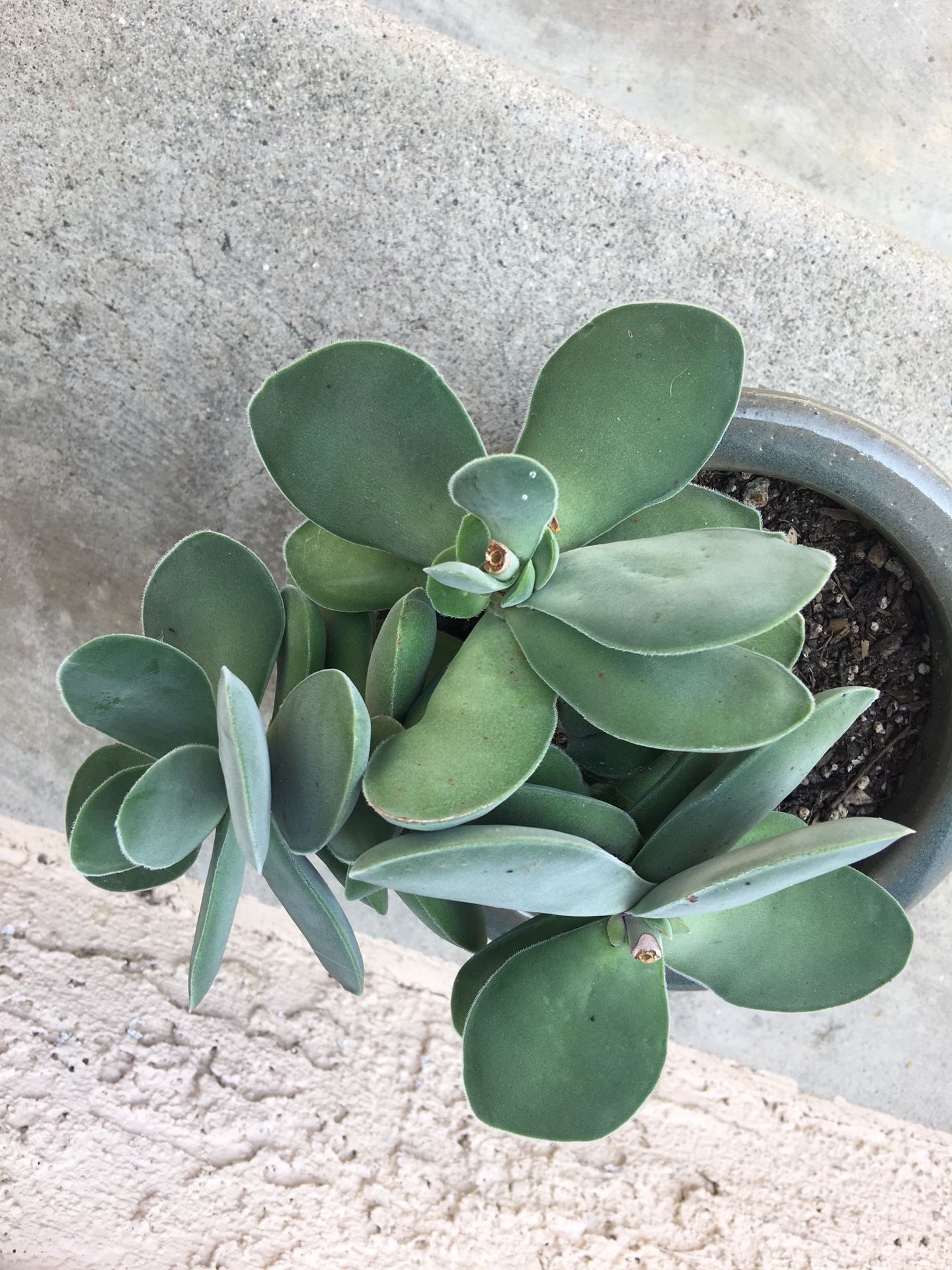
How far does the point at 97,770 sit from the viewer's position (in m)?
0.63

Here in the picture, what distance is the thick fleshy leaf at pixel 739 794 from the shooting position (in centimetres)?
52

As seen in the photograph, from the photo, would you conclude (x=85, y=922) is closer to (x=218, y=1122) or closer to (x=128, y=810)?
(x=218, y=1122)

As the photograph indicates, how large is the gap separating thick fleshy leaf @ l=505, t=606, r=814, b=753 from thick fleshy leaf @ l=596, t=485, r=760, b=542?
122mm

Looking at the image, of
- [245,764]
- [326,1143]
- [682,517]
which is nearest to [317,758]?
[245,764]

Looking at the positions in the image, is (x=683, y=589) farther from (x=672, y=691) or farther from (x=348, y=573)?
(x=348, y=573)

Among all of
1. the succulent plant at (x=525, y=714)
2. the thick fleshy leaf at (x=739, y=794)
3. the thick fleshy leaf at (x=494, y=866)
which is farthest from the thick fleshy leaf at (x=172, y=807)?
the thick fleshy leaf at (x=739, y=794)

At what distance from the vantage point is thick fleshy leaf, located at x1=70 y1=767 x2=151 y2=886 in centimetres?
54

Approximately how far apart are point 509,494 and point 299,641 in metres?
0.20

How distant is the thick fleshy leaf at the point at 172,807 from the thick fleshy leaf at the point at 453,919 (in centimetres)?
13

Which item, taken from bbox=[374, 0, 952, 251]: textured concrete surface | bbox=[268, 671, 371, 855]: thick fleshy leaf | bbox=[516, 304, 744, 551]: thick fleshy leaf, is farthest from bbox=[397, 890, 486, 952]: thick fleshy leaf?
bbox=[374, 0, 952, 251]: textured concrete surface

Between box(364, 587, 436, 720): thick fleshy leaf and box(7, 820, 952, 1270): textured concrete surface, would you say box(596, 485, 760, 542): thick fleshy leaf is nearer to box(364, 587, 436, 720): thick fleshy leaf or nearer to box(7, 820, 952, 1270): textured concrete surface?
box(364, 587, 436, 720): thick fleshy leaf

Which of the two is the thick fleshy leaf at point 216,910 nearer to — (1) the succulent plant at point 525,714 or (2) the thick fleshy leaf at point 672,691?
(1) the succulent plant at point 525,714

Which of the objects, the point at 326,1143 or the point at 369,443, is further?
the point at 326,1143

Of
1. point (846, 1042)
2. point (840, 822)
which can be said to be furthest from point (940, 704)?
point (846, 1042)
